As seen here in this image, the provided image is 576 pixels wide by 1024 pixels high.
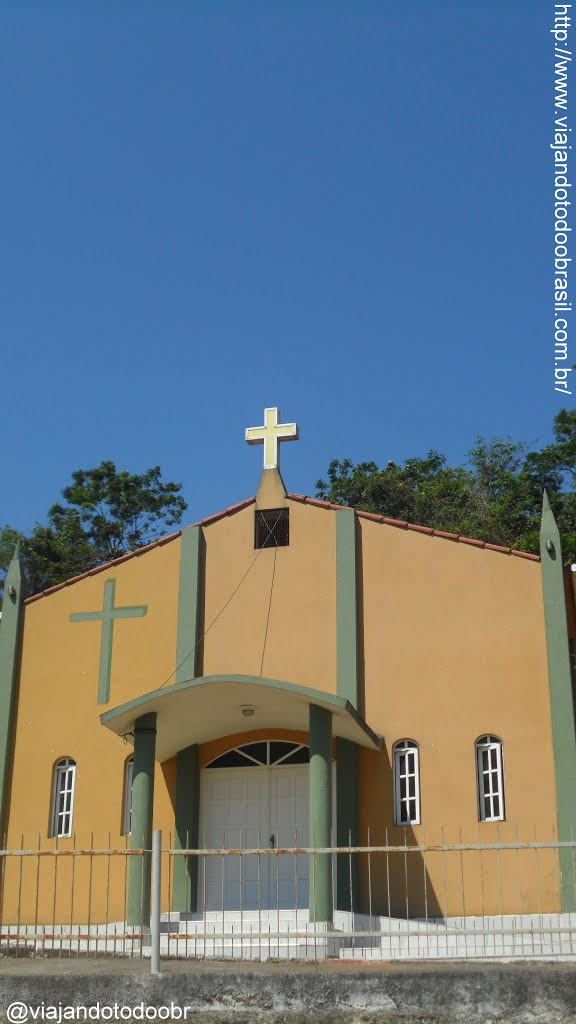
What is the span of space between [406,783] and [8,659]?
19.9 ft

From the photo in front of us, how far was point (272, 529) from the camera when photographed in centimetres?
1681

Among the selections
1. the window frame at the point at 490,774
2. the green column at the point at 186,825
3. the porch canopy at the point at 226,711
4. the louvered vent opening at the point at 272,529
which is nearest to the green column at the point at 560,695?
the window frame at the point at 490,774

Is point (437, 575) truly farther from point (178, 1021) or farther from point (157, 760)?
point (178, 1021)

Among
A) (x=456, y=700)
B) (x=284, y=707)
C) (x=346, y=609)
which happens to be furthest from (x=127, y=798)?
(x=456, y=700)

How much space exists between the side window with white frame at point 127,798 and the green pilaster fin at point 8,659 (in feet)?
5.81

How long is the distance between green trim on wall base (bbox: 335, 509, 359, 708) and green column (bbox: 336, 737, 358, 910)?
662 millimetres

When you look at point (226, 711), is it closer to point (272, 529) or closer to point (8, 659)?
point (272, 529)

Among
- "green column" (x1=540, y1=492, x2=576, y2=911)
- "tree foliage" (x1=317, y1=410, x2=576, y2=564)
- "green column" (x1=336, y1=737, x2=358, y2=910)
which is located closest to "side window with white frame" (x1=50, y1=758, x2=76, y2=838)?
"green column" (x1=336, y1=737, x2=358, y2=910)

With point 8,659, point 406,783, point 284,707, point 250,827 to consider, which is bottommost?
point 250,827

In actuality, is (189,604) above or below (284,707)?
above

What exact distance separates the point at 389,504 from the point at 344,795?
2142 centimetres

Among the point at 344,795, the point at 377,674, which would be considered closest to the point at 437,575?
the point at 377,674

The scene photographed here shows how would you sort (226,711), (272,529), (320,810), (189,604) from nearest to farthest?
(320,810)
(226,711)
(189,604)
(272,529)

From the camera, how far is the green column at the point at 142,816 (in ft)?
45.3
